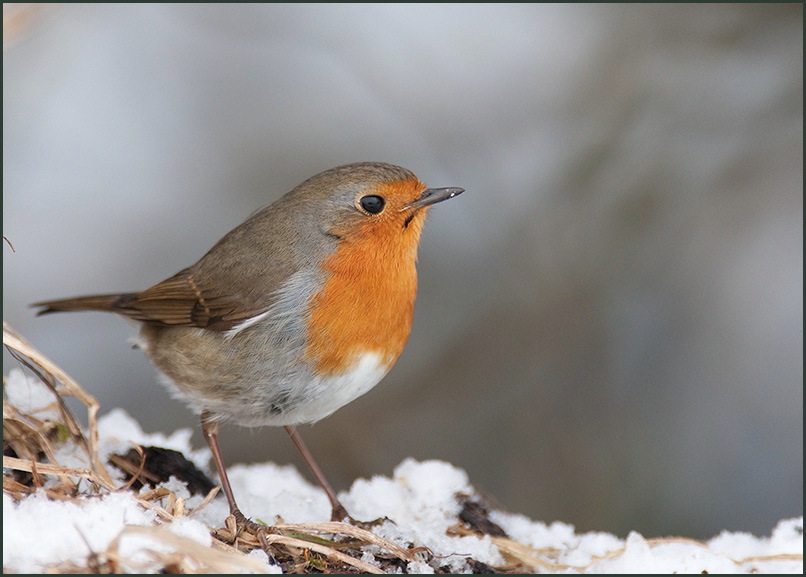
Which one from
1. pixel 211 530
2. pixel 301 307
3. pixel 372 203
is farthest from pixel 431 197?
pixel 211 530

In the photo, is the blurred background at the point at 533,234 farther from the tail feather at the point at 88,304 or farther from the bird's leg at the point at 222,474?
the bird's leg at the point at 222,474

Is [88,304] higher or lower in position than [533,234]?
lower

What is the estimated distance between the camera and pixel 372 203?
3.39 m

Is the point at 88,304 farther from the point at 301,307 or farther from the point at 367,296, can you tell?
the point at 367,296

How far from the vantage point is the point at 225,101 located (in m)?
6.52

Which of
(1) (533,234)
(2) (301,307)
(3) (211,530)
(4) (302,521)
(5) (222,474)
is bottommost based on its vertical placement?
(3) (211,530)

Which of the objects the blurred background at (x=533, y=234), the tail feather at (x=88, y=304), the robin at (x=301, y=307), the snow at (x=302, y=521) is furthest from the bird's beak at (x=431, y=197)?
the blurred background at (x=533, y=234)

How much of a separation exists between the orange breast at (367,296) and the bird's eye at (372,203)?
0.04 meters

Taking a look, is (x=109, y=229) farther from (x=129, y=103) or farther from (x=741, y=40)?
(x=741, y=40)

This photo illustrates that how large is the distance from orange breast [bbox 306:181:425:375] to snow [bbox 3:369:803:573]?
515 mm

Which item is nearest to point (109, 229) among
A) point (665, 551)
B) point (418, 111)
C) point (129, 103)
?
point (129, 103)

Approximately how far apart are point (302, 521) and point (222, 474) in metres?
0.31

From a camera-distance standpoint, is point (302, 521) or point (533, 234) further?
point (533, 234)

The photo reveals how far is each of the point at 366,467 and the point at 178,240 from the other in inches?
76.0
